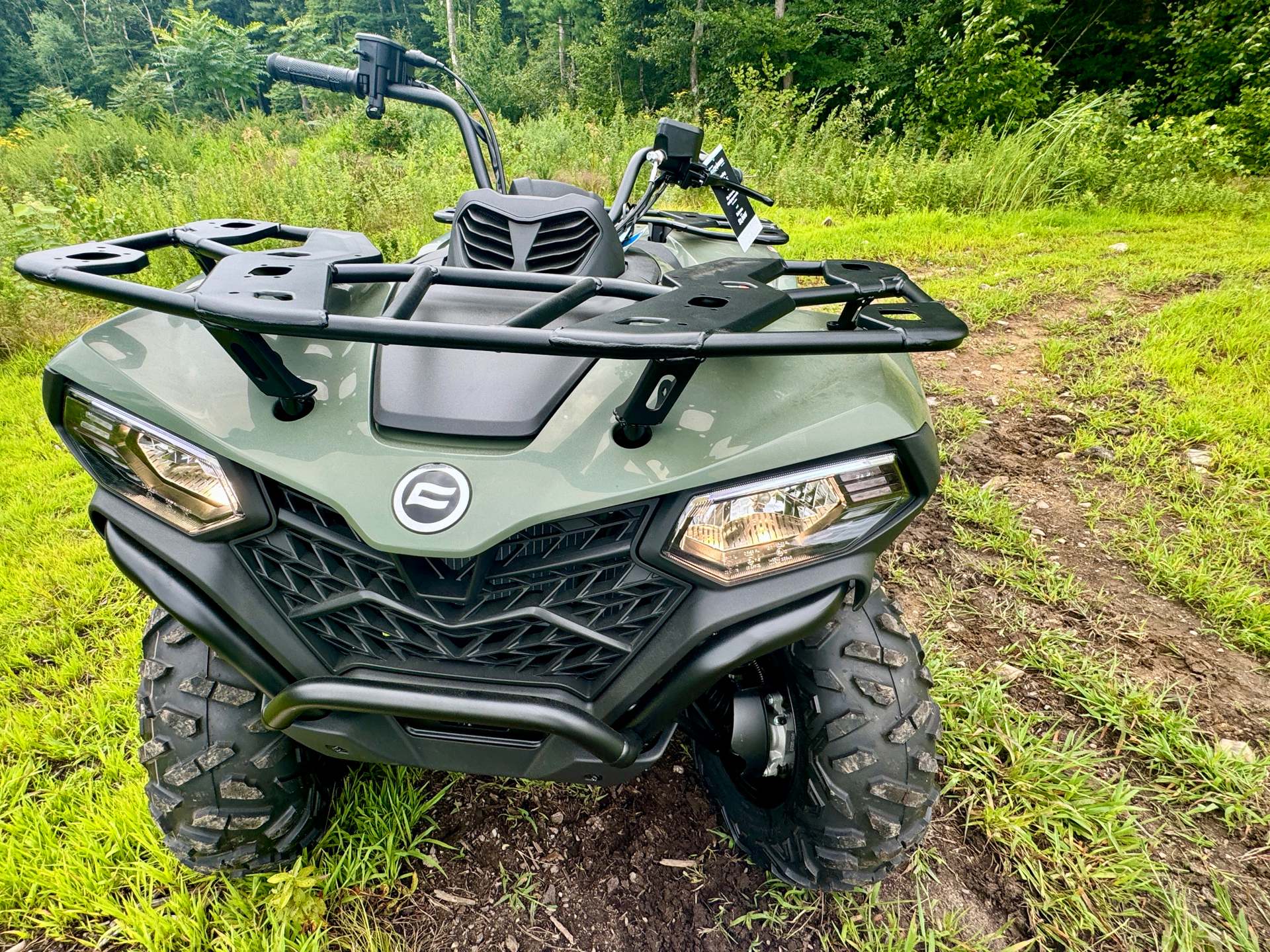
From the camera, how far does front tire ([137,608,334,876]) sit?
1159 mm

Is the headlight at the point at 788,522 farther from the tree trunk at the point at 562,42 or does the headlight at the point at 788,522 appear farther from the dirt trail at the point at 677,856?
the tree trunk at the point at 562,42

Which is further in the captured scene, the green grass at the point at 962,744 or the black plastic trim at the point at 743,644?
the green grass at the point at 962,744

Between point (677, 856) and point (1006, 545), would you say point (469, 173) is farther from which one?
point (677, 856)

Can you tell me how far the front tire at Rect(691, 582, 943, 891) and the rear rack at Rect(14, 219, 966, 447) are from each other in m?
0.50

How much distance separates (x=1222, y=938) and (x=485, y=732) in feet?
4.87

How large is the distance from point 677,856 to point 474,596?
0.87 meters

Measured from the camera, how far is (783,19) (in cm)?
1680

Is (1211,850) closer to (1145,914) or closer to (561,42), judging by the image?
(1145,914)

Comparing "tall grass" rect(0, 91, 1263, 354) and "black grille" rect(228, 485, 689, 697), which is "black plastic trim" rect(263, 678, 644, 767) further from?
"tall grass" rect(0, 91, 1263, 354)

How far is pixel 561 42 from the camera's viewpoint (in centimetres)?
3100

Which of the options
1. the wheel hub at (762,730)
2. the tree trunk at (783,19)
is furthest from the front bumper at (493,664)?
the tree trunk at (783,19)

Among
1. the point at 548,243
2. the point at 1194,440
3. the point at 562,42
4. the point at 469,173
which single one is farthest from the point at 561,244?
the point at 562,42

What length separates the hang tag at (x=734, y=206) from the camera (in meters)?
1.49

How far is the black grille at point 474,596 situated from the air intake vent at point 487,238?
0.65m
